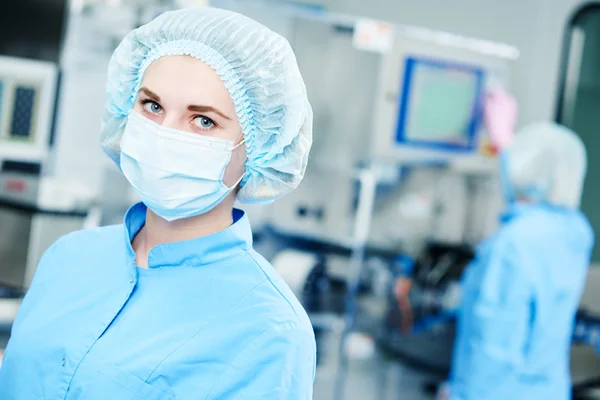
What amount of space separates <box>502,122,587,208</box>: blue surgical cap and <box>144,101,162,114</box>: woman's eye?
68.1 inches

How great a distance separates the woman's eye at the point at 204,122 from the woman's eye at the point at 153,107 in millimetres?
74

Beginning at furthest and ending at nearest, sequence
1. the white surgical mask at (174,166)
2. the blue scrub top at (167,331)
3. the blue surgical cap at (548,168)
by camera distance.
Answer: the blue surgical cap at (548,168), the white surgical mask at (174,166), the blue scrub top at (167,331)

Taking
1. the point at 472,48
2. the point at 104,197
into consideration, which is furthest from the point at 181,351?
the point at 472,48

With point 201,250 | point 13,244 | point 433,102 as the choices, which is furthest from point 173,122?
point 433,102

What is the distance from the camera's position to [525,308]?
2.35m

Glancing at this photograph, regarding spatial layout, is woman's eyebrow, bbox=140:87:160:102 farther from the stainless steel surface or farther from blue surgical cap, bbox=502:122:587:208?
blue surgical cap, bbox=502:122:587:208

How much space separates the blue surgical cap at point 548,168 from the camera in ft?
8.20

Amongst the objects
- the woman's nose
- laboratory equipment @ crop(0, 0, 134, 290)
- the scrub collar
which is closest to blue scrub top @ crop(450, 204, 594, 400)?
laboratory equipment @ crop(0, 0, 134, 290)

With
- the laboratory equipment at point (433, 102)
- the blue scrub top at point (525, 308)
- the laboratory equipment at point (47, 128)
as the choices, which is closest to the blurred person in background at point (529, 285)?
the blue scrub top at point (525, 308)

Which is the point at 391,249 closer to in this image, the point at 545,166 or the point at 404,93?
the point at 404,93

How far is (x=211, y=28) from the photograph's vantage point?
113 centimetres

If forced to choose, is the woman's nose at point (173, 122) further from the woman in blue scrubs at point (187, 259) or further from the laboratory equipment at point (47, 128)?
the laboratory equipment at point (47, 128)

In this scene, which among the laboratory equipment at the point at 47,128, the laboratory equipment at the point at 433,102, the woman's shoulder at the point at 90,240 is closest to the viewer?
the woman's shoulder at the point at 90,240

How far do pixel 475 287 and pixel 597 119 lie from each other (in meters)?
2.06
